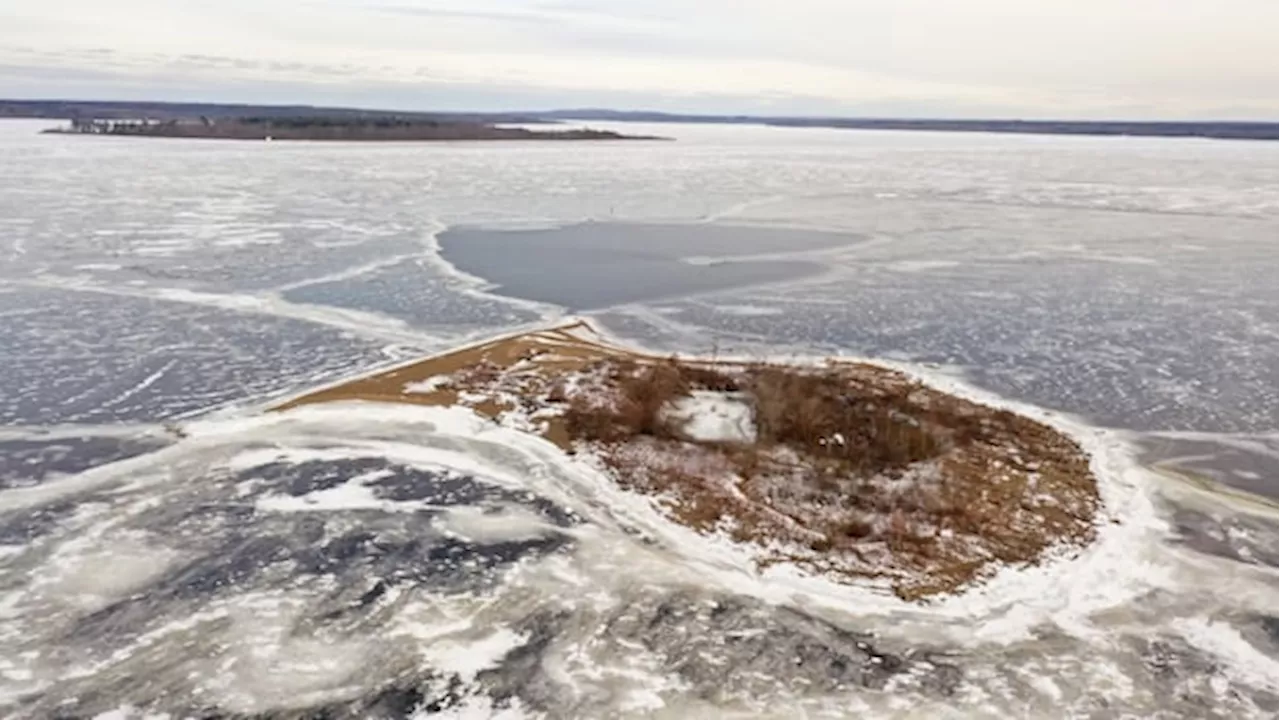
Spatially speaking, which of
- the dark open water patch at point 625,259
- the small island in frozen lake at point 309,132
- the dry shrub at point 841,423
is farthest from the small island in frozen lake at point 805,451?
the small island in frozen lake at point 309,132

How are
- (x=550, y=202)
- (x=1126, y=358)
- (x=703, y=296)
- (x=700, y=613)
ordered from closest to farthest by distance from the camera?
(x=700, y=613)
(x=1126, y=358)
(x=703, y=296)
(x=550, y=202)

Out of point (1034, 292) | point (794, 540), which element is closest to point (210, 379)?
point (794, 540)

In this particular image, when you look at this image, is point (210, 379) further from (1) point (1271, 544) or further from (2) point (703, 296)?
(1) point (1271, 544)

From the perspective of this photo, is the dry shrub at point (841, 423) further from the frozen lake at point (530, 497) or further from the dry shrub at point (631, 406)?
the frozen lake at point (530, 497)

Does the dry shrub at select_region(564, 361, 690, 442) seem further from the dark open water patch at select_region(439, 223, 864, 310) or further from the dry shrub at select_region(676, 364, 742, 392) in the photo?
the dark open water patch at select_region(439, 223, 864, 310)

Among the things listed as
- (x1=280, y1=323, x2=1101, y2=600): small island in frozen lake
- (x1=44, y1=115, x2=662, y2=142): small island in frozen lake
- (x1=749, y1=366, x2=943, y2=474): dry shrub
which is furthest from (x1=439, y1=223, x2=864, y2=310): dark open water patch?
(x1=44, y1=115, x2=662, y2=142): small island in frozen lake

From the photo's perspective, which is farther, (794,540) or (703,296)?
(703,296)

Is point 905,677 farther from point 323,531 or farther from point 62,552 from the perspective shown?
point 62,552

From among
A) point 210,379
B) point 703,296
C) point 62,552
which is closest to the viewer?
point 62,552
